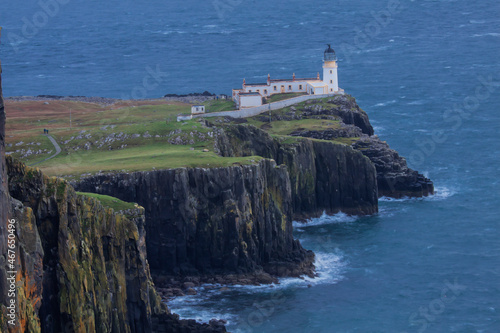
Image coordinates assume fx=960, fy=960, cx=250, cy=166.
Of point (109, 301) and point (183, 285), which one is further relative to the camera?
point (183, 285)

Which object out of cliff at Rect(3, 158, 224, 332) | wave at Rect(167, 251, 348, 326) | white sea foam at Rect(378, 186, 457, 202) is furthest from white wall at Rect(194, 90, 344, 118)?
cliff at Rect(3, 158, 224, 332)

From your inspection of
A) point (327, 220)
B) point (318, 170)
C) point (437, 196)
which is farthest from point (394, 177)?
point (327, 220)

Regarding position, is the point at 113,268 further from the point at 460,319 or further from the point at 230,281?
the point at 460,319

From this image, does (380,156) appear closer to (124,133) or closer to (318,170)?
(318,170)

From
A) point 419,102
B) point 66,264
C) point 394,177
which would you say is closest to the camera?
point 66,264

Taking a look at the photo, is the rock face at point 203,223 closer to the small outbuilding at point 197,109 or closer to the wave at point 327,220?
the wave at point 327,220

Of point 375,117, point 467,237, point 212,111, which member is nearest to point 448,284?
point 467,237
